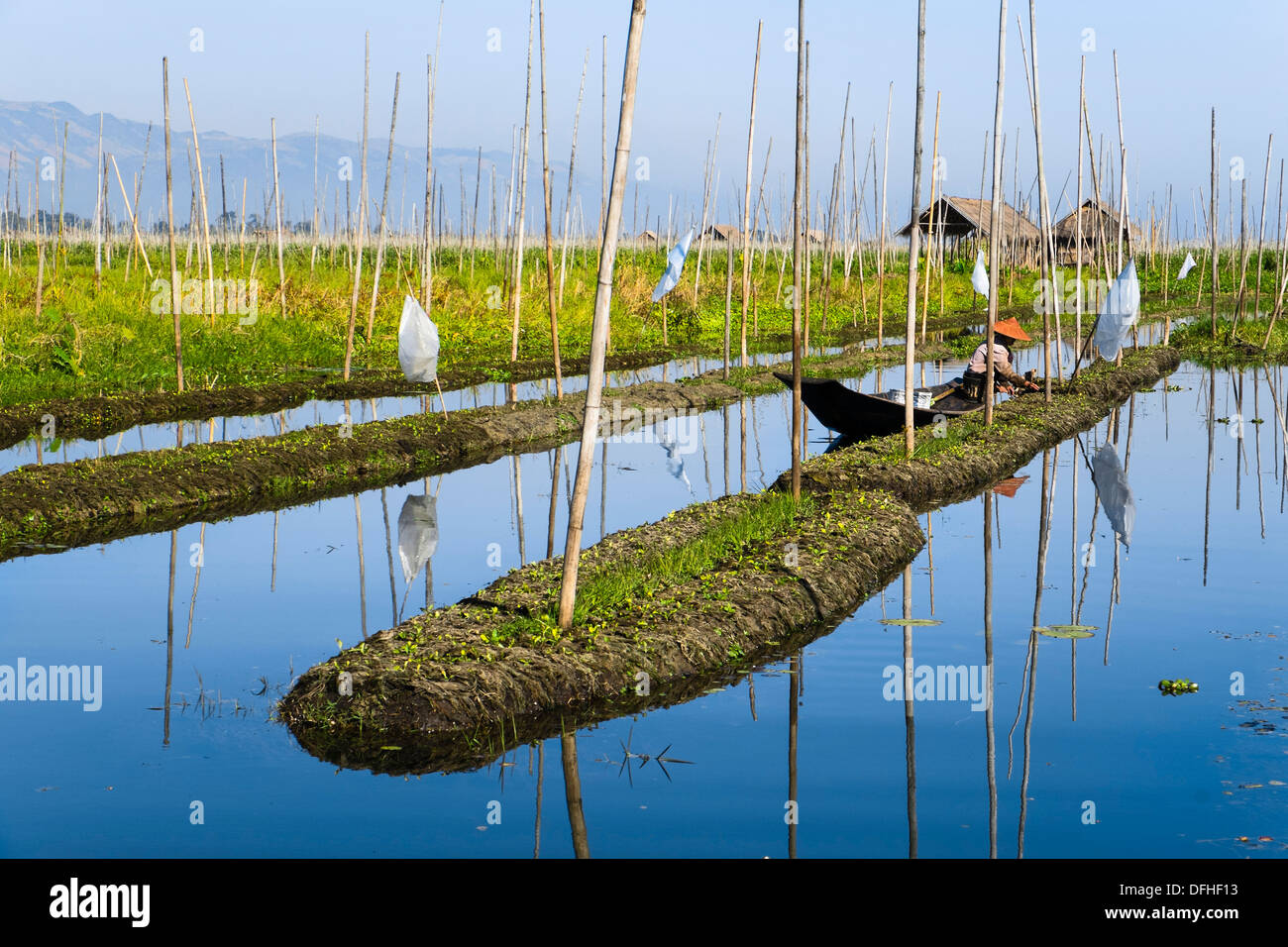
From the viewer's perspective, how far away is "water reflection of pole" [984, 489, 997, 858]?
14.8 feet

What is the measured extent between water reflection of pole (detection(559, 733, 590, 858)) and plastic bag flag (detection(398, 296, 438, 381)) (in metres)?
7.54

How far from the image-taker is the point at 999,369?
14867 mm

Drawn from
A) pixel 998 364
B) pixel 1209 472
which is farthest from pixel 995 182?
pixel 1209 472

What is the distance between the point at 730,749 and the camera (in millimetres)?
5316

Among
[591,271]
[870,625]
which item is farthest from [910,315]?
[591,271]

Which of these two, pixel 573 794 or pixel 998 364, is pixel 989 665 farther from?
pixel 998 364

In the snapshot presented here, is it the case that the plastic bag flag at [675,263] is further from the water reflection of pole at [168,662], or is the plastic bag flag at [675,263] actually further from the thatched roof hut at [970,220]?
the thatched roof hut at [970,220]

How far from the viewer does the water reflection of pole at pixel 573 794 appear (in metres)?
4.44

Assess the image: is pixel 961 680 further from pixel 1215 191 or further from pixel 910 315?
Answer: pixel 1215 191

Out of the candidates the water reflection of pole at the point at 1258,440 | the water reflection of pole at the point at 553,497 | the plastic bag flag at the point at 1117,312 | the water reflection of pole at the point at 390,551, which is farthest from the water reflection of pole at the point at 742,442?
the plastic bag flag at the point at 1117,312

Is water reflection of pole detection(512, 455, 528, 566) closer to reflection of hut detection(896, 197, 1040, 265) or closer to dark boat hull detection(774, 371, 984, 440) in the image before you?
dark boat hull detection(774, 371, 984, 440)

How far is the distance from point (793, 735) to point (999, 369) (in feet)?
33.5

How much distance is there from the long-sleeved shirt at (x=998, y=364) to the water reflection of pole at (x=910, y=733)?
20.6 ft

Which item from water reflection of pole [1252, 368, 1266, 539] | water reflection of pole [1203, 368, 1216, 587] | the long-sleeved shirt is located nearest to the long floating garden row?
water reflection of pole [1203, 368, 1216, 587]
